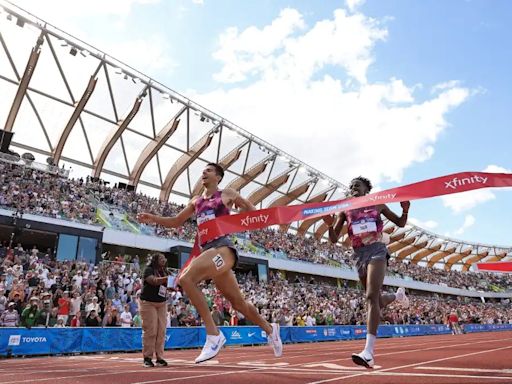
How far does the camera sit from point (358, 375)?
4.58 metres

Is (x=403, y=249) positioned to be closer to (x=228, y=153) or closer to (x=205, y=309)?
(x=228, y=153)

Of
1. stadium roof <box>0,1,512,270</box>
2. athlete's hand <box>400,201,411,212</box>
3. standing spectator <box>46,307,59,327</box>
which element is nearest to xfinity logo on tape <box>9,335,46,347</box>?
standing spectator <box>46,307,59,327</box>

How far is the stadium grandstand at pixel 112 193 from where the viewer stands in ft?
56.4

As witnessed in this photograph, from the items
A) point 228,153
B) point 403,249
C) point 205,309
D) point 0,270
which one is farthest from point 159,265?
point 403,249

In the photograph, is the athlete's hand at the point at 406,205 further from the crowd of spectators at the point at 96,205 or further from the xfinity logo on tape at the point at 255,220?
the crowd of spectators at the point at 96,205

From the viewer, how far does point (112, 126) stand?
100ft

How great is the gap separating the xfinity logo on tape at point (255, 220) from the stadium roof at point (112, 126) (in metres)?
24.4

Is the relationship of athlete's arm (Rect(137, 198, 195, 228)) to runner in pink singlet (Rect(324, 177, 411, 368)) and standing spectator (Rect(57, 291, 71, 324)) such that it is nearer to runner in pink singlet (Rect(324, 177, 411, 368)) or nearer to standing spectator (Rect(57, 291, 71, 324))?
runner in pink singlet (Rect(324, 177, 411, 368))

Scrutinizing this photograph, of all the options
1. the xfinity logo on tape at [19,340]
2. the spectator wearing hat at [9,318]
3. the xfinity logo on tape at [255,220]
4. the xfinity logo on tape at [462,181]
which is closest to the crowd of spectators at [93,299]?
the spectator wearing hat at [9,318]

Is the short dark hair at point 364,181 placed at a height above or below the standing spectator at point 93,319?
above

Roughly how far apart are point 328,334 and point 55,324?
13983 mm

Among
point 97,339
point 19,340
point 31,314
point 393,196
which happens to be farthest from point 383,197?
point 31,314

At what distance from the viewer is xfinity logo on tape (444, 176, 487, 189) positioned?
480 centimetres

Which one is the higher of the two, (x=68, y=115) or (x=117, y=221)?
(x=68, y=115)
